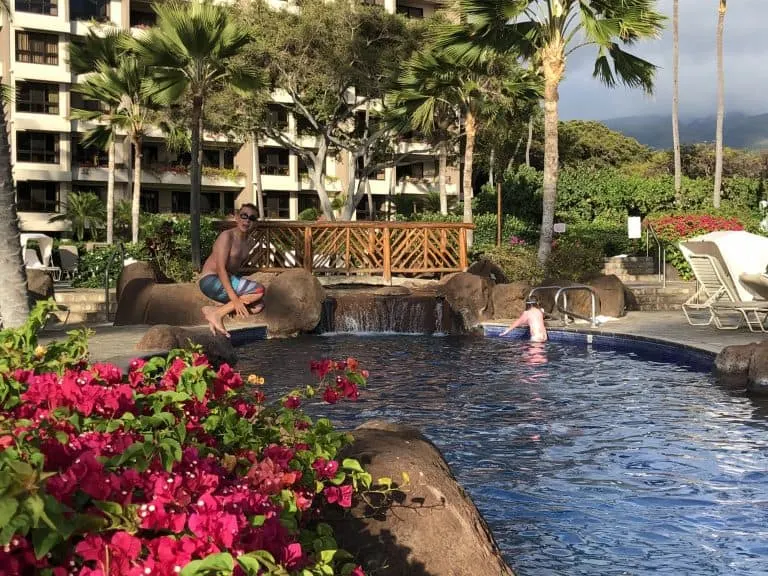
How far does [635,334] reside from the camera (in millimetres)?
13664

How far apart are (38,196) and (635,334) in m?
37.5

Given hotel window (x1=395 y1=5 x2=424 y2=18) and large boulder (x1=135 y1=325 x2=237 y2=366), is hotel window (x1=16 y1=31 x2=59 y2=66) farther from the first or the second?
large boulder (x1=135 y1=325 x2=237 y2=366)

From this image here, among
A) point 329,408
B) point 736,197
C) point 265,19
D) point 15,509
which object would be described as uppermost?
point 265,19

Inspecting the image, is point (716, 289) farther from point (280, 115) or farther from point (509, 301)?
point (280, 115)

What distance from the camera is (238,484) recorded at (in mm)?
2369

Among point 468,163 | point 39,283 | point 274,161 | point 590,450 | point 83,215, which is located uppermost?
point 274,161

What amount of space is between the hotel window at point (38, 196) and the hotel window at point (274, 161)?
37.9 feet

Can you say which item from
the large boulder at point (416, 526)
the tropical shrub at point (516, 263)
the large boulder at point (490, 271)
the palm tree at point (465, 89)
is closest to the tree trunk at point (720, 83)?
the palm tree at point (465, 89)

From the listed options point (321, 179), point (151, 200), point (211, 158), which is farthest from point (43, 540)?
point (211, 158)

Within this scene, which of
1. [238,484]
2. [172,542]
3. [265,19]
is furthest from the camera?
[265,19]

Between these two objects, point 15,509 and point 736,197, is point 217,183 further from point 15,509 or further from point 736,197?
point 15,509

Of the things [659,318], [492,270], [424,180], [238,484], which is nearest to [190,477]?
[238,484]

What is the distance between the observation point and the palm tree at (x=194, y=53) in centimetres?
2008

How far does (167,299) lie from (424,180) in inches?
1563
